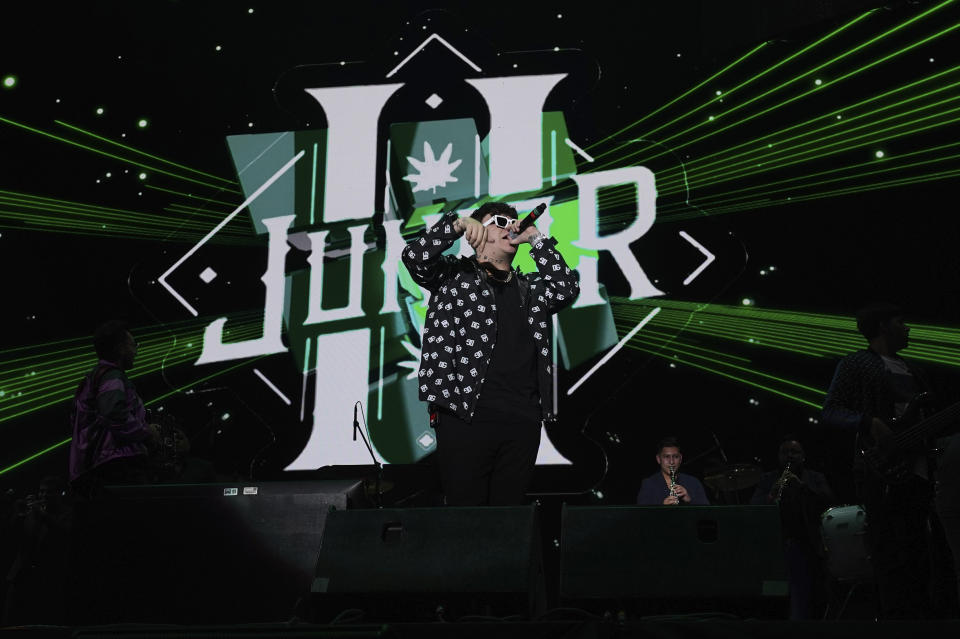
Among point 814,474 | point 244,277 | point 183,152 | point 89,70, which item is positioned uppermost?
point 89,70

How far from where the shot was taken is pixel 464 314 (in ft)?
11.0

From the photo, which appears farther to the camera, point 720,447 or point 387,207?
point 720,447

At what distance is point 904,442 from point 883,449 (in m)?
0.09

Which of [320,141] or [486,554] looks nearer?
[486,554]

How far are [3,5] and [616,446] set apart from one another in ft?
15.2

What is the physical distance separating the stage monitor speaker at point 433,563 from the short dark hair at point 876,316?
243 centimetres

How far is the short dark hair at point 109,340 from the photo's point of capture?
4.22 meters

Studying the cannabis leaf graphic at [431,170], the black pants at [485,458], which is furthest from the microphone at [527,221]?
the cannabis leaf graphic at [431,170]

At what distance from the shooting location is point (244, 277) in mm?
5887

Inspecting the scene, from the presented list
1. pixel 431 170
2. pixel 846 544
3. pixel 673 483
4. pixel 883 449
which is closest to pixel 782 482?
pixel 846 544

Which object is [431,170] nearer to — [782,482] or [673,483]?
[673,483]

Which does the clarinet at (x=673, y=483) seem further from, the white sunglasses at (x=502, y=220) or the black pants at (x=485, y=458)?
the white sunglasses at (x=502, y=220)

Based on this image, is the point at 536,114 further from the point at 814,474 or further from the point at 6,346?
the point at 6,346

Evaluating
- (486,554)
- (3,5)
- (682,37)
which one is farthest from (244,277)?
(486,554)
